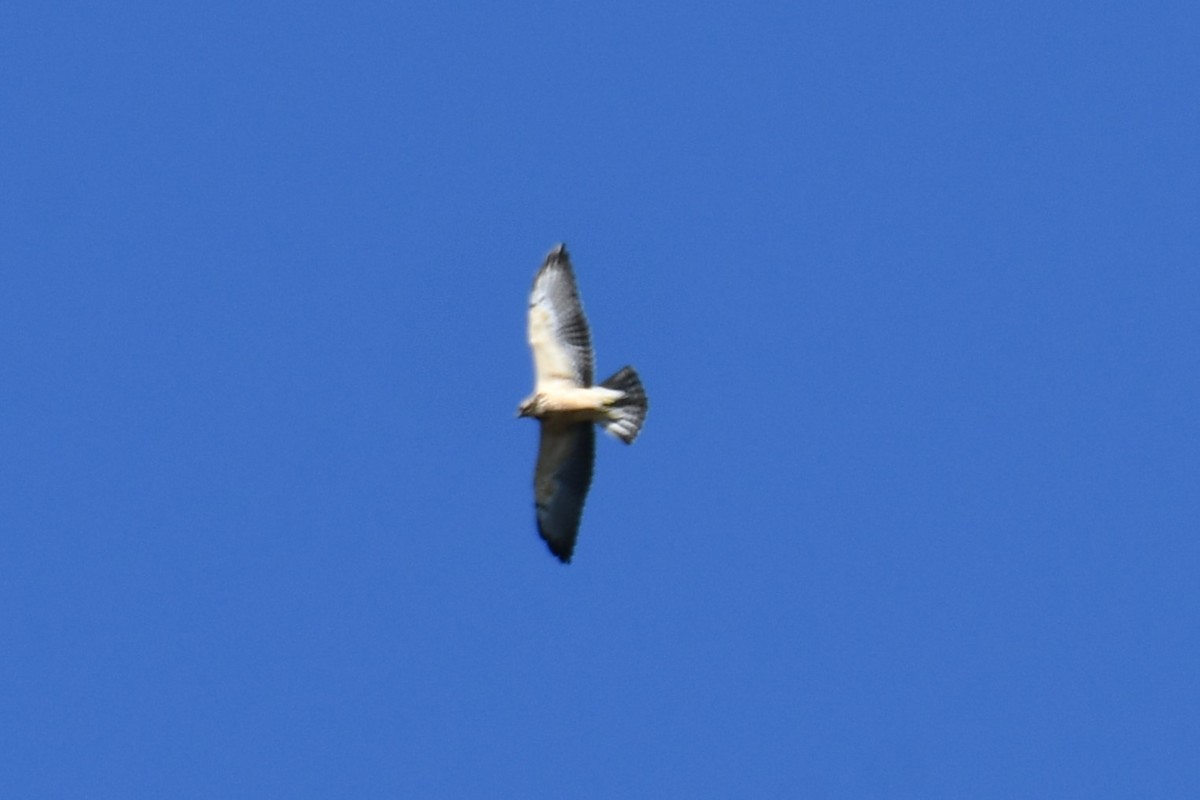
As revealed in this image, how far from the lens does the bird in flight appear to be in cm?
1991

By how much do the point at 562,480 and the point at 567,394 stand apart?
108cm

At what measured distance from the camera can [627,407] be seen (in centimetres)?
1998

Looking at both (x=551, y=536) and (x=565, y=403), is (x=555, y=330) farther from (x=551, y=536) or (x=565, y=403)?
(x=551, y=536)

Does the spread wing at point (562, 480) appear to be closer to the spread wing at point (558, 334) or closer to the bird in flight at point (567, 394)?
the bird in flight at point (567, 394)

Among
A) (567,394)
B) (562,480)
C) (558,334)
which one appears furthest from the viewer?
(562,480)

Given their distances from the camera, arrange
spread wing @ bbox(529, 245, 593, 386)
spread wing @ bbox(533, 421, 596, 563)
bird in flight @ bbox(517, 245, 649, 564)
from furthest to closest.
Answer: spread wing @ bbox(533, 421, 596, 563), spread wing @ bbox(529, 245, 593, 386), bird in flight @ bbox(517, 245, 649, 564)

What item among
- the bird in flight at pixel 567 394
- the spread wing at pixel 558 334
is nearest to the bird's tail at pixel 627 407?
the bird in flight at pixel 567 394

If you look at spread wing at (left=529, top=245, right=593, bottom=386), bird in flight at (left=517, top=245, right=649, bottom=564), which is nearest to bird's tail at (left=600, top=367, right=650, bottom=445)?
bird in flight at (left=517, top=245, right=649, bottom=564)

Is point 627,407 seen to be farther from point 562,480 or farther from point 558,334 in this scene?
point 562,480

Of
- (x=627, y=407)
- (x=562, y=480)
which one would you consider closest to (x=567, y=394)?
(x=627, y=407)

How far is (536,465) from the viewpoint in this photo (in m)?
20.5

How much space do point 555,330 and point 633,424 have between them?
4.04ft

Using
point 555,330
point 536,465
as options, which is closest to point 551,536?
point 536,465

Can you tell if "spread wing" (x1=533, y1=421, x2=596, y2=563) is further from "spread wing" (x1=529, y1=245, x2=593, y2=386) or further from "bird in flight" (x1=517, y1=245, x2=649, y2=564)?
"spread wing" (x1=529, y1=245, x2=593, y2=386)
